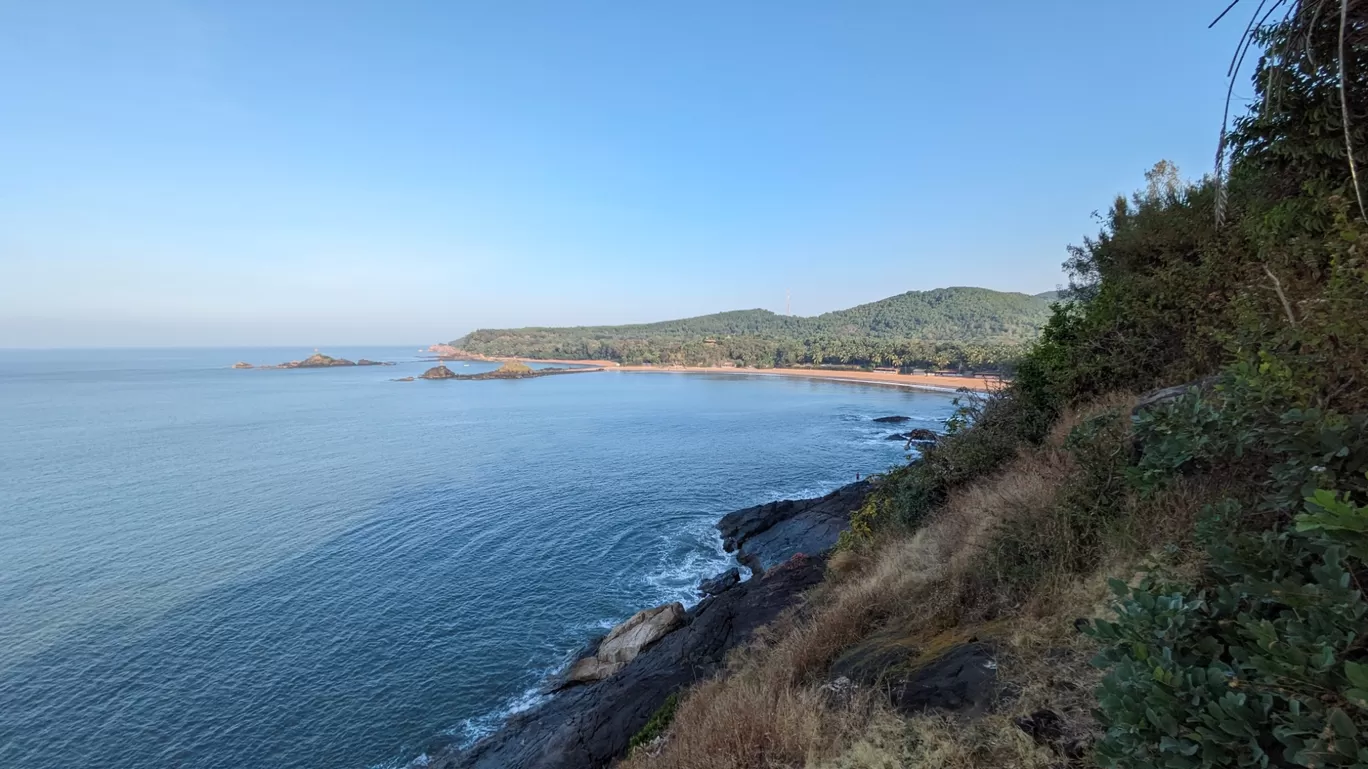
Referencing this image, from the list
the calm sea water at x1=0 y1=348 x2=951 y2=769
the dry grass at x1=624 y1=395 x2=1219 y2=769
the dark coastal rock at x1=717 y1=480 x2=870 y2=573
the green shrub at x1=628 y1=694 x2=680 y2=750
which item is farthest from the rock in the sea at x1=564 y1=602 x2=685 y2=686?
the dry grass at x1=624 y1=395 x2=1219 y2=769

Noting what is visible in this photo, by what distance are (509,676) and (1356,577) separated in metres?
19.8

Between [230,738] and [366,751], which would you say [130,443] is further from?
[366,751]

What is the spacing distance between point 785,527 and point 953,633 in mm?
21412

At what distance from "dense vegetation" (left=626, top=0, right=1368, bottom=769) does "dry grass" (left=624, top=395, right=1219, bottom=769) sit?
0.03 metres

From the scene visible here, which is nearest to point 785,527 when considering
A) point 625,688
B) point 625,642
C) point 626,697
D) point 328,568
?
point 625,642

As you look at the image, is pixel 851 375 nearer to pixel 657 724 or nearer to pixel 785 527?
pixel 785 527

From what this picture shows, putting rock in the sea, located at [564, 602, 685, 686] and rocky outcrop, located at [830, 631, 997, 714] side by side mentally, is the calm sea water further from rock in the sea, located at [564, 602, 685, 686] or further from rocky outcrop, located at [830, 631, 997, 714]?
rocky outcrop, located at [830, 631, 997, 714]

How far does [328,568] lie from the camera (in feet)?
85.0

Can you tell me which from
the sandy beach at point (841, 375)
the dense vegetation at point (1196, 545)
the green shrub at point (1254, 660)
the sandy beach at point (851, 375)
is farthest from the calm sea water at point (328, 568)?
the sandy beach at point (841, 375)

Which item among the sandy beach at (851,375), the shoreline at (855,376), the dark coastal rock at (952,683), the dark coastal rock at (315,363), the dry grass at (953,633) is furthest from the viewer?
the dark coastal rock at (315,363)

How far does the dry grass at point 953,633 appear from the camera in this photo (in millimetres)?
5078

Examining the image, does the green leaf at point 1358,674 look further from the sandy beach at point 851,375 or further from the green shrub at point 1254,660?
the sandy beach at point 851,375

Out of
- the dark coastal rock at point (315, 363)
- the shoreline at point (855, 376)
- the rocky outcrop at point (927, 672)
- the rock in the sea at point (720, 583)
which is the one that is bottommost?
the rock in the sea at point (720, 583)

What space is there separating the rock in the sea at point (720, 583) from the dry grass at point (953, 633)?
12.1 metres
